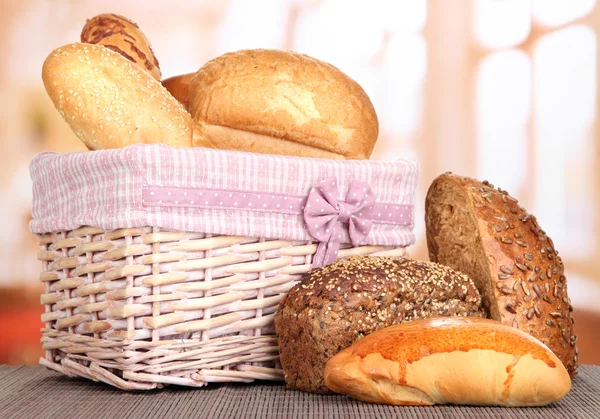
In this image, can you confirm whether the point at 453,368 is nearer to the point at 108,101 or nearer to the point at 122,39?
the point at 108,101

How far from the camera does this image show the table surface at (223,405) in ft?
3.73

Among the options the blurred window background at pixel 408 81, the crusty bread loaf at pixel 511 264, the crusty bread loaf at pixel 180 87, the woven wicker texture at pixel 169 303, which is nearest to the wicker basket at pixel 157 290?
the woven wicker texture at pixel 169 303

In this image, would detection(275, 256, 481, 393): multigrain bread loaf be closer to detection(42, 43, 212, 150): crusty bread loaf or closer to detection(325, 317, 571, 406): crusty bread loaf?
detection(325, 317, 571, 406): crusty bread loaf

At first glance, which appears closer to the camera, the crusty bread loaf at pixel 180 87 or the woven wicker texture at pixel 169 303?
the woven wicker texture at pixel 169 303

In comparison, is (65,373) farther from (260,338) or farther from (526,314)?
(526,314)

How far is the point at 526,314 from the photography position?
1427 millimetres

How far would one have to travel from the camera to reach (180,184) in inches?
51.9

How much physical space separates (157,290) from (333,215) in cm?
37

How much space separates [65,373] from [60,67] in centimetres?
58

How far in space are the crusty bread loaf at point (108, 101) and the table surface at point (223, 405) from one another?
1.46 feet

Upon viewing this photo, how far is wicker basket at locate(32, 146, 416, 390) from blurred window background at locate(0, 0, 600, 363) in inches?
54.7

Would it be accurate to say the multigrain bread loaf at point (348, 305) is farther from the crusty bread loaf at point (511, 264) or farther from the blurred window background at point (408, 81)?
the blurred window background at point (408, 81)

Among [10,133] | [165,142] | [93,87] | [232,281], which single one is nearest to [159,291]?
[232,281]

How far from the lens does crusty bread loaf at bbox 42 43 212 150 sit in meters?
1.40
